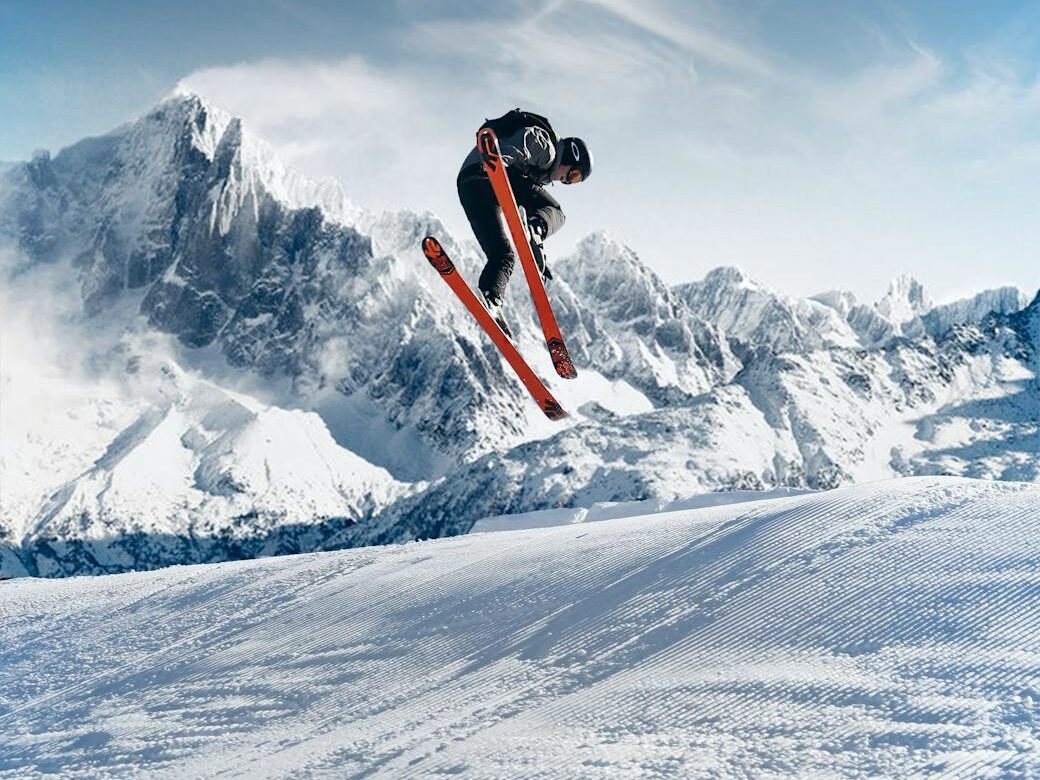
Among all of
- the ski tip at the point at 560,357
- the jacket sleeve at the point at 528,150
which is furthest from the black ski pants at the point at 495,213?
the ski tip at the point at 560,357

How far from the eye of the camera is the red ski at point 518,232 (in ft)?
48.0

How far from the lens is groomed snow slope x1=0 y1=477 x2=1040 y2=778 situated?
14062 millimetres

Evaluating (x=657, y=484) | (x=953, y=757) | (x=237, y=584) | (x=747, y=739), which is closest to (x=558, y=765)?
(x=747, y=739)

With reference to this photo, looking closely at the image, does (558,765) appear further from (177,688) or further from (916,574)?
(177,688)

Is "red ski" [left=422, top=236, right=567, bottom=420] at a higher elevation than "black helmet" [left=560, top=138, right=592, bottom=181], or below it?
below

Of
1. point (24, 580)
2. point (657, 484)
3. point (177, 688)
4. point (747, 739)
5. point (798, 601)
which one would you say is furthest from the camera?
point (657, 484)

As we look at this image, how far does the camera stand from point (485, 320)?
1773 cm

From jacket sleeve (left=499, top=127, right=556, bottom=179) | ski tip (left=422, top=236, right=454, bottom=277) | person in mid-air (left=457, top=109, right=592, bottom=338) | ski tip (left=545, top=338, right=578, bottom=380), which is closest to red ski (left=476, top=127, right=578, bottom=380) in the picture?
ski tip (left=545, top=338, right=578, bottom=380)

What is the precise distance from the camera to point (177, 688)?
2066 centimetres

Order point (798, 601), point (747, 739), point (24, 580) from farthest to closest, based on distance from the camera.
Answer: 1. point (24, 580)
2. point (798, 601)
3. point (747, 739)

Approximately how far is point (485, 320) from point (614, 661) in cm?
712

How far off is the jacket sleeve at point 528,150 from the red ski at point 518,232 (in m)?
0.28

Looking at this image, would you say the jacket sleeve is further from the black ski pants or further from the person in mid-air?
the black ski pants

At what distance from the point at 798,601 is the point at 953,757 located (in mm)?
5550
